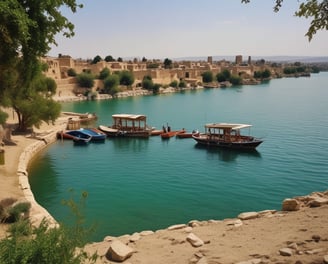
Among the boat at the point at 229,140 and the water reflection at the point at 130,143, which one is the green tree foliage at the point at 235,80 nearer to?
the water reflection at the point at 130,143

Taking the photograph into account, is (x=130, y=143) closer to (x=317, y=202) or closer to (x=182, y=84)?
(x=317, y=202)

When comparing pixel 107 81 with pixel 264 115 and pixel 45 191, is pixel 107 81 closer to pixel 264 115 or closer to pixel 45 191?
pixel 264 115

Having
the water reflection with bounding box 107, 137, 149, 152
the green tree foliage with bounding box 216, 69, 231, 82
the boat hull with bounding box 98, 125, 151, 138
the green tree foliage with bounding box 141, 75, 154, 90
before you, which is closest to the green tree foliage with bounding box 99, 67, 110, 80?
the green tree foliage with bounding box 141, 75, 154, 90

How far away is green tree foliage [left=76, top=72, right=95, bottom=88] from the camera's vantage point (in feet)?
216

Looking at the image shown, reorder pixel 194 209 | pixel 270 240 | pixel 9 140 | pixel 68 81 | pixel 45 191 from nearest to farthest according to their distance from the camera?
pixel 270 240, pixel 194 209, pixel 45 191, pixel 9 140, pixel 68 81

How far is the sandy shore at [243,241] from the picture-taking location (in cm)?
607

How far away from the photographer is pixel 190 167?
19656 millimetres

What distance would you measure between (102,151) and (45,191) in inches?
349

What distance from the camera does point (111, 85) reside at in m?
66.9

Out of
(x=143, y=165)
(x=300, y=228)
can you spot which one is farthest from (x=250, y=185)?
(x=300, y=228)

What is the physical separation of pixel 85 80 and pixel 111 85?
482 centimetres

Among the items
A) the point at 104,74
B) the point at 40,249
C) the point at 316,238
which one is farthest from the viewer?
the point at 104,74

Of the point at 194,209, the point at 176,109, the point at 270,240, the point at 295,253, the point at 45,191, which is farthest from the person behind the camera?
the point at 176,109

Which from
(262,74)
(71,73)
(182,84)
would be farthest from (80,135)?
(262,74)
